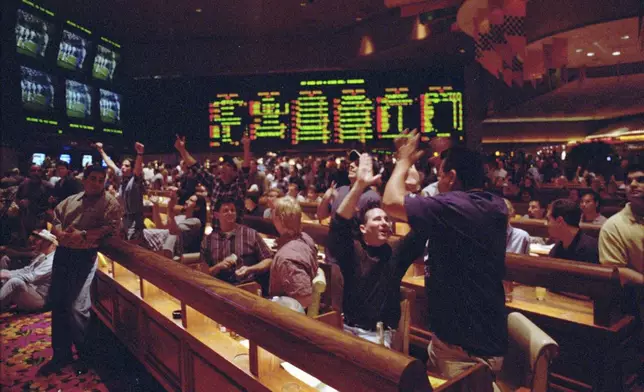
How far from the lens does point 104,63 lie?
1177 centimetres

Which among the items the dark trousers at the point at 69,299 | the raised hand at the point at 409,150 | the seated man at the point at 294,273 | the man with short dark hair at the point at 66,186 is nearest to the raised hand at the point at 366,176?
the raised hand at the point at 409,150

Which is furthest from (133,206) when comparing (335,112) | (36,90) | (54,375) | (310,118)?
(335,112)

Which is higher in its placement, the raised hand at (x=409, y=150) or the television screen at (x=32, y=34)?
the television screen at (x=32, y=34)

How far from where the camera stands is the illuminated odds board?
1153 cm

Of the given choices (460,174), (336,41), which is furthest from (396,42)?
(460,174)

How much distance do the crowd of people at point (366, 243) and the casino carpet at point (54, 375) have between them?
0.72 ft

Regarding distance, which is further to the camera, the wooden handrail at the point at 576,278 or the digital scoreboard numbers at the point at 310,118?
the digital scoreboard numbers at the point at 310,118

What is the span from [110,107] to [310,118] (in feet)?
17.8

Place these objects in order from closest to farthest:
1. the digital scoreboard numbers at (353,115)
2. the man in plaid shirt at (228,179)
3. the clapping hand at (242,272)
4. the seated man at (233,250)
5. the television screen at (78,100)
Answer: the clapping hand at (242,272)
the seated man at (233,250)
the man in plaid shirt at (228,179)
the television screen at (78,100)
the digital scoreboard numbers at (353,115)

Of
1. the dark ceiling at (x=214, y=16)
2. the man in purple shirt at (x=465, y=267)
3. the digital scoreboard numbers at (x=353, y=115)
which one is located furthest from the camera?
the digital scoreboard numbers at (x=353, y=115)

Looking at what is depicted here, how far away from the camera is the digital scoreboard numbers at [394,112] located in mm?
11555

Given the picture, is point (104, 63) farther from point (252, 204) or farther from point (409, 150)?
point (409, 150)

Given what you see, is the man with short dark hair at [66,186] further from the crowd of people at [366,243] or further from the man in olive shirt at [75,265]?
the man in olive shirt at [75,265]

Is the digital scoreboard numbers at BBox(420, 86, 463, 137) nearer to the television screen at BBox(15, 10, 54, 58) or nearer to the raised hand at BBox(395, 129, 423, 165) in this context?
the television screen at BBox(15, 10, 54, 58)
